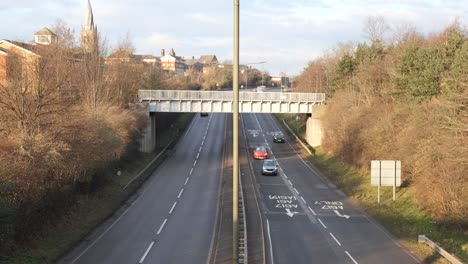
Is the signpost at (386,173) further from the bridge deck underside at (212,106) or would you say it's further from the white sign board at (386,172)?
the bridge deck underside at (212,106)

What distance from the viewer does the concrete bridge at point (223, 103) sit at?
58.1 metres

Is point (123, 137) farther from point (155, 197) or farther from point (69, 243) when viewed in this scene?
point (69, 243)

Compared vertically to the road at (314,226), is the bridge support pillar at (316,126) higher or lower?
higher

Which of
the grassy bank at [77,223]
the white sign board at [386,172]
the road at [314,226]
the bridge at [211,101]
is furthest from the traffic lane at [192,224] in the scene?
the bridge at [211,101]

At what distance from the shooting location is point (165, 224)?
86.7ft

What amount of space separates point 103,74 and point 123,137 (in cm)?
1052

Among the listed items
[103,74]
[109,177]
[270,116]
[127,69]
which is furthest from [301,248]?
[270,116]

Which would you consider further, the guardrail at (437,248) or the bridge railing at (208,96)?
the bridge railing at (208,96)

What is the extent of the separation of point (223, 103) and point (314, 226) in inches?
1341

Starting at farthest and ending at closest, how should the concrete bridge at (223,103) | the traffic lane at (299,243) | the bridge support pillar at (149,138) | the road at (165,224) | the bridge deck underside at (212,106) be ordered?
1. the bridge deck underside at (212,106)
2. the concrete bridge at (223,103)
3. the bridge support pillar at (149,138)
4. the road at (165,224)
5. the traffic lane at (299,243)

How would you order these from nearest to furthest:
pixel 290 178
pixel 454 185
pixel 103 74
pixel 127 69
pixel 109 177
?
pixel 454 185 < pixel 109 177 < pixel 290 178 < pixel 103 74 < pixel 127 69

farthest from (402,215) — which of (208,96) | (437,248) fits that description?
(208,96)

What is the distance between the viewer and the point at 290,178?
142 feet

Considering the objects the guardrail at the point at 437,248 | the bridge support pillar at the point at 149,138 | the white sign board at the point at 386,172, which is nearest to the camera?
the guardrail at the point at 437,248
